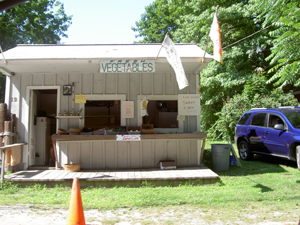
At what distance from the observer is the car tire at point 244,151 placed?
921cm

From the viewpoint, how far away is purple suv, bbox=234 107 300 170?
7.51 meters

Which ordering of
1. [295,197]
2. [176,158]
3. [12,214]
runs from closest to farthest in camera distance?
[12,214] < [295,197] < [176,158]

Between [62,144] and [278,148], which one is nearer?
[62,144]

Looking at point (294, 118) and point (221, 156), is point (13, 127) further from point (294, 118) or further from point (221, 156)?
point (294, 118)

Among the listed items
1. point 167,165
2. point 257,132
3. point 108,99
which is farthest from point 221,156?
point 108,99

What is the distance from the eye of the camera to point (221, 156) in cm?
762

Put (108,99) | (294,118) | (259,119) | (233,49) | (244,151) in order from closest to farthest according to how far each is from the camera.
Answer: (108,99) → (294,118) → (259,119) → (244,151) → (233,49)

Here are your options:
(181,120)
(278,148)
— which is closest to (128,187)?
(181,120)

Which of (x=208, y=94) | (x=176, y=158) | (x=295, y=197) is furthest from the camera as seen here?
(x=208, y=94)

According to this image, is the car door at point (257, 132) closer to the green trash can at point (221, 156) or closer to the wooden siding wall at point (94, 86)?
the green trash can at point (221, 156)

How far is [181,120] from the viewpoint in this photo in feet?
25.4

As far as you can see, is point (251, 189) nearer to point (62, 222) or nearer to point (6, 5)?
point (62, 222)

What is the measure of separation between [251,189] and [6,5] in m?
5.62

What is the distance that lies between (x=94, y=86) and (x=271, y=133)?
18.5 ft
